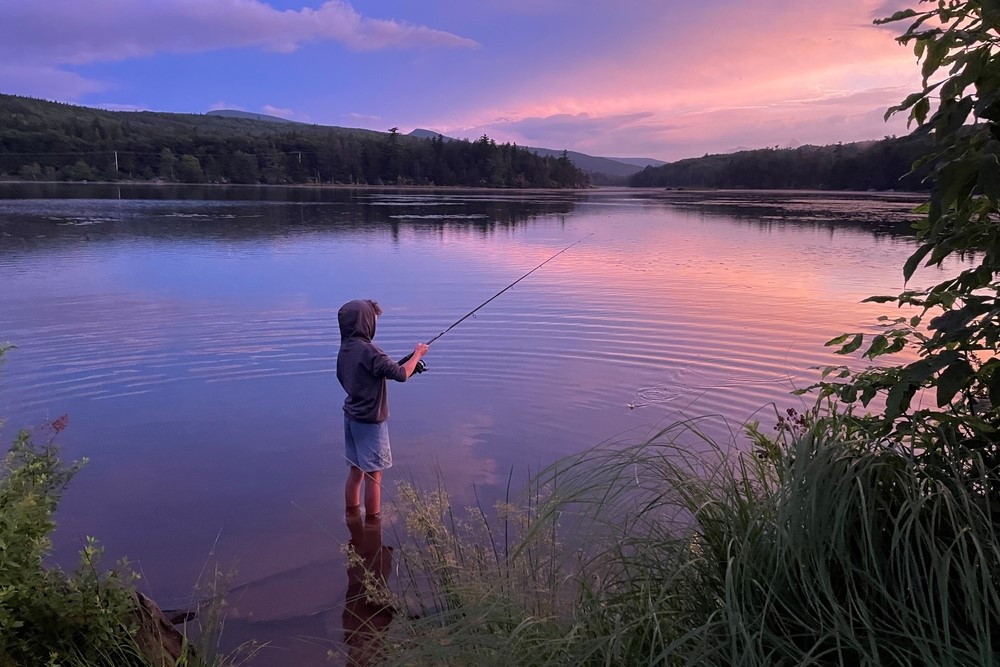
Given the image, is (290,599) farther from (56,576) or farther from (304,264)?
(304,264)

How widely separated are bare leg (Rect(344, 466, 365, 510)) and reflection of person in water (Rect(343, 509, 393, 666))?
0.07 metres

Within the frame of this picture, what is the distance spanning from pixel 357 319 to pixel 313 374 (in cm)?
441

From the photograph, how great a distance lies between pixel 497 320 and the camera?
42.3 feet

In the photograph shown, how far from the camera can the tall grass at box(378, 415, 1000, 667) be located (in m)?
2.03

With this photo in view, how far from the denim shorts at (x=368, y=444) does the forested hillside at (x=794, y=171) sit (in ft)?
340

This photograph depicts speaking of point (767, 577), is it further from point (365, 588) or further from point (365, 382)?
point (365, 382)

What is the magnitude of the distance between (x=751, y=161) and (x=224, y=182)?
343 ft

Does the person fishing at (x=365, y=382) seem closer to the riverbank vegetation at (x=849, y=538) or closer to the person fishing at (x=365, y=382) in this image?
the person fishing at (x=365, y=382)

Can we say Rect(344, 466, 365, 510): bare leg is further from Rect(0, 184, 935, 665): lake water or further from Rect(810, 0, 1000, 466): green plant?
Rect(810, 0, 1000, 466): green plant

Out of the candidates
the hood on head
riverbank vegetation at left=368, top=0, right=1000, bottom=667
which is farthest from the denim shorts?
riverbank vegetation at left=368, top=0, right=1000, bottom=667

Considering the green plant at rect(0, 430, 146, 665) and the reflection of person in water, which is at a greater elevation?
the green plant at rect(0, 430, 146, 665)

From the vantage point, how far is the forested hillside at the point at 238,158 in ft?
413

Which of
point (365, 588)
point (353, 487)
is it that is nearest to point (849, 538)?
point (365, 588)

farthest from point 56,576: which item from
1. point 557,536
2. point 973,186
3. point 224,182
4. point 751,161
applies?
point 751,161
